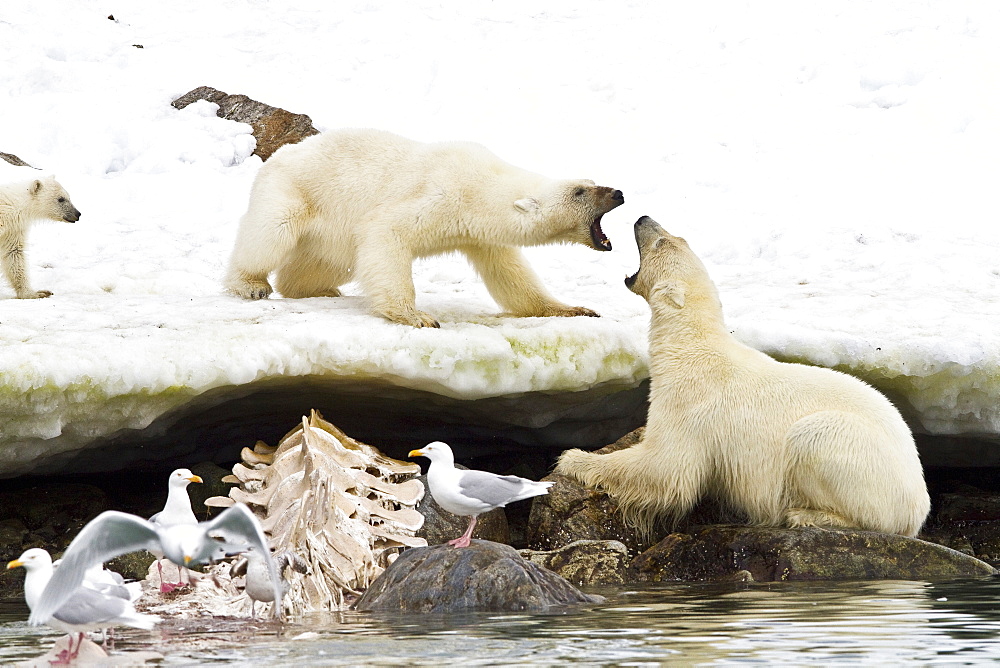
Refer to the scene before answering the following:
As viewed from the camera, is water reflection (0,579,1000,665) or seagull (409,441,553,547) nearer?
water reflection (0,579,1000,665)

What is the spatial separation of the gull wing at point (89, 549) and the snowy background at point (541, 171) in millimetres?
2563

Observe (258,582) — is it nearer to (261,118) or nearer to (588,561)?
(588,561)

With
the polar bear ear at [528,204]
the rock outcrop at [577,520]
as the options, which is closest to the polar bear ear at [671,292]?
the polar bear ear at [528,204]

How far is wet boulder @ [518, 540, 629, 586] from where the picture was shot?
6926 mm

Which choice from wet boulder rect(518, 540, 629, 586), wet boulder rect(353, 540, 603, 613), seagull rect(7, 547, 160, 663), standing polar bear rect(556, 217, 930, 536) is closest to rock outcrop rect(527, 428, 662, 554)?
standing polar bear rect(556, 217, 930, 536)

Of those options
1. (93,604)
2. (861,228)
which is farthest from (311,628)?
(861,228)

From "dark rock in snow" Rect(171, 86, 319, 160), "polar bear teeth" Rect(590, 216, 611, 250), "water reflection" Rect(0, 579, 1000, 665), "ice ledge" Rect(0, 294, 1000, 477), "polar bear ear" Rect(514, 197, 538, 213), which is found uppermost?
"dark rock in snow" Rect(171, 86, 319, 160)

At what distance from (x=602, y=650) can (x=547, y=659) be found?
29 cm

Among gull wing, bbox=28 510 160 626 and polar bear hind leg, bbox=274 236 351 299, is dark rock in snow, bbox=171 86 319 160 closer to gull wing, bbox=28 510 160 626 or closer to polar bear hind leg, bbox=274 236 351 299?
polar bear hind leg, bbox=274 236 351 299

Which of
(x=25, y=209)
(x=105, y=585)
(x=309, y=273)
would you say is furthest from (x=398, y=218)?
(x=25, y=209)

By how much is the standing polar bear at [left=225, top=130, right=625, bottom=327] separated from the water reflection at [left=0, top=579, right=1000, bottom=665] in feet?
10.4

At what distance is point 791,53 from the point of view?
17.3 m

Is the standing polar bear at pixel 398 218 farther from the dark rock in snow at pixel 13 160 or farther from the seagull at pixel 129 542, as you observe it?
the dark rock in snow at pixel 13 160

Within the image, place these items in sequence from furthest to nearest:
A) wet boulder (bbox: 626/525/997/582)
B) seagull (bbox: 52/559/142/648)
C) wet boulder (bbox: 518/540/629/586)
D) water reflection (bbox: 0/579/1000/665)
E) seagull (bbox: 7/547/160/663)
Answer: wet boulder (bbox: 518/540/629/586) → wet boulder (bbox: 626/525/997/582) → seagull (bbox: 52/559/142/648) → seagull (bbox: 7/547/160/663) → water reflection (bbox: 0/579/1000/665)
